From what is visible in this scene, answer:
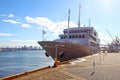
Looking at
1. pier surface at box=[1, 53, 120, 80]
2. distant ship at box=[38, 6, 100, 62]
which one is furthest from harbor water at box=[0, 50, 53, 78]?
pier surface at box=[1, 53, 120, 80]

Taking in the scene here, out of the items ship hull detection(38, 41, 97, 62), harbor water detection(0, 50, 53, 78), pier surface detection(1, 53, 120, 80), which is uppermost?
ship hull detection(38, 41, 97, 62)

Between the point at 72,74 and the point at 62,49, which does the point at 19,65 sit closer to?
the point at 62,49

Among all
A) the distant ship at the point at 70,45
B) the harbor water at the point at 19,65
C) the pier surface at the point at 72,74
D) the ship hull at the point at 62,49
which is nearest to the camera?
the pier surface at the point at 72,74

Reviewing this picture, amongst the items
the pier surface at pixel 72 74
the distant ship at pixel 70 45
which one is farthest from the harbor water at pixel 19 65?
the pier surface at pixel 72 74

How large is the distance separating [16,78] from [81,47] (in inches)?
1270

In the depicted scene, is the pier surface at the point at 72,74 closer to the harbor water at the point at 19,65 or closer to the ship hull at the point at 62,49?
the ship hull at the point at 62,49

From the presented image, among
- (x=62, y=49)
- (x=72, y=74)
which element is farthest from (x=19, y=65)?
(x=72, y=74)

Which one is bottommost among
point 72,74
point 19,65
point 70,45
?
point 19,65

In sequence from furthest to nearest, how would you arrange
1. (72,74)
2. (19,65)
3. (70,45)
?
(19,65)
(70,45)
(72,74)

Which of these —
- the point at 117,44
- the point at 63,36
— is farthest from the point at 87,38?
the point at 117,44

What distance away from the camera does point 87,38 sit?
163ft

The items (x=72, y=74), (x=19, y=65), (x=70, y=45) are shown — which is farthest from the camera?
(x=19, y=65)

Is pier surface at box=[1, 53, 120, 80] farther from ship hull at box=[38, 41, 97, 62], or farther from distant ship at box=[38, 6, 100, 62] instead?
ship hull at box=[38, 41, 97, 62]

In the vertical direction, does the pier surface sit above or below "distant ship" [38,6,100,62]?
below
